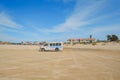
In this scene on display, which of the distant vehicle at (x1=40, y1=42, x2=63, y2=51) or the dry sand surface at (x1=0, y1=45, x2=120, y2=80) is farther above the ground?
the distant vehicle at (x1=40, y1=42, x2=63, y2=51)

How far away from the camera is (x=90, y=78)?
26.3ft

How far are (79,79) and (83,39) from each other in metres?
135

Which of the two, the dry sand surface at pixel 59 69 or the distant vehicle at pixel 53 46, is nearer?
the dry sand surface at pixel 59 69

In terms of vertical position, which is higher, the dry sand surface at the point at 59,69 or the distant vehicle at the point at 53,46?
the distant vehicle at the point at 53,46

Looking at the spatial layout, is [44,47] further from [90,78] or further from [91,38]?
[91,38]

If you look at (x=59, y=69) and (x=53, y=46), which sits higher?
(x=53, y=46)

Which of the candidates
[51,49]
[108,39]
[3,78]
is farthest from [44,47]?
[108,39]

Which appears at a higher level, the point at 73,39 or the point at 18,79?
the point at 73,39

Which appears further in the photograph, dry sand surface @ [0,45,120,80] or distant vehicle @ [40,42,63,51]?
distant vehicle @ [40,42,63,51]

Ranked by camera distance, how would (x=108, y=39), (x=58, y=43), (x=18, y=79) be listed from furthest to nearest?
1. (x=108, y=39)
2. (x=58, y=43)
3. (x=18, y=79)

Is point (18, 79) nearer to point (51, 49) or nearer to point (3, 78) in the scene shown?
Result: point (3, 78)

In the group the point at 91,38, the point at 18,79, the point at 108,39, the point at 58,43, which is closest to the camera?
the point at 18,79

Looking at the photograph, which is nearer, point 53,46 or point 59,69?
point 59,69

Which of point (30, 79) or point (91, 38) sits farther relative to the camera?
point (91, 38)
